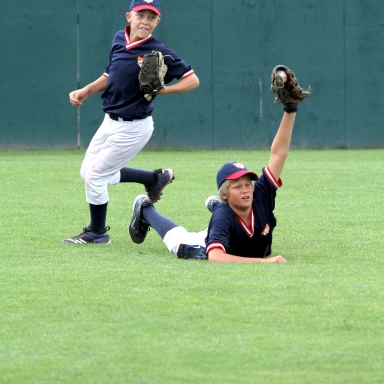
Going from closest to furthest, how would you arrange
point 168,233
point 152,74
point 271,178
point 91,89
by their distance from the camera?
1. point 271,178
2. point 168,233
3. point 152,74
4. point 91,89

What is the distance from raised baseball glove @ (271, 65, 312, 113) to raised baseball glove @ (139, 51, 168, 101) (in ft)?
3.32

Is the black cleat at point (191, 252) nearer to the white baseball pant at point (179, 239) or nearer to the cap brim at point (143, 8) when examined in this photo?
the white baseball pant at point (179, 239)

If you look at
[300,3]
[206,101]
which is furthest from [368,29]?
[206,101]

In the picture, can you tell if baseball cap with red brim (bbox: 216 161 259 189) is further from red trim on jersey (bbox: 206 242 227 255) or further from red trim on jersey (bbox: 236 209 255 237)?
red trim on jersey (bbox: 206 242 227 255)

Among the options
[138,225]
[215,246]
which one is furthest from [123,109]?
[215,246]

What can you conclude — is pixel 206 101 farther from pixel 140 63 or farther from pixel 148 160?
pixel 140 63

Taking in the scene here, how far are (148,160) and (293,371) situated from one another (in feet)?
40.5

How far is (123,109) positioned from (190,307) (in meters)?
2.94

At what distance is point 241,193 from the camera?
5.98m

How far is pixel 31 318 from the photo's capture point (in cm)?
452

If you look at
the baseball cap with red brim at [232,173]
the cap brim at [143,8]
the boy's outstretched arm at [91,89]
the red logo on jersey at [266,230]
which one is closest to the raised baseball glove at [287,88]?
the baseball cap with red brim at [232,173]

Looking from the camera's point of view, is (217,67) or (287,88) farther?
(217,67)

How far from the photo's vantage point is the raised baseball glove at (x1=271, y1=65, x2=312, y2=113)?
6137 millimetres

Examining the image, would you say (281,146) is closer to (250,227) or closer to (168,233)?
(250,227)
